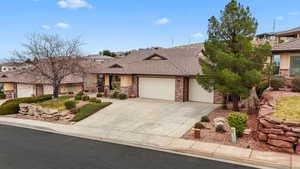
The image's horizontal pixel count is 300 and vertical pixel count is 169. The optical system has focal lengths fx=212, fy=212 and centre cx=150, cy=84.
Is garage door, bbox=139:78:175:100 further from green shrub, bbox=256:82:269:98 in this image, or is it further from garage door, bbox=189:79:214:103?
green shrub, bbox=256:82:269:98

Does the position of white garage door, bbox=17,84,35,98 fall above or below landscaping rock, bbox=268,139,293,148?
above

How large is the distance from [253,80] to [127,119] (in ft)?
27.8

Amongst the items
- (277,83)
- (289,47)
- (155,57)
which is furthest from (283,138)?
(155,57)

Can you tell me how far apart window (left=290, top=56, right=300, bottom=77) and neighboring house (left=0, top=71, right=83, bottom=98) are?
23.2 meters

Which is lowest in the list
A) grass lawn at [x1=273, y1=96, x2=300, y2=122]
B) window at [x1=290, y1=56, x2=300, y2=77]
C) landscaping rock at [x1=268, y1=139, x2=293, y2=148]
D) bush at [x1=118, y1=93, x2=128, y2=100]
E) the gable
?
landscaping rock at [x1=268, y1=139, x2=293, y2=148]

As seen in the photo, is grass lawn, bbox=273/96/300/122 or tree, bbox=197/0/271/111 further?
tree, bbox=197/0/271/111

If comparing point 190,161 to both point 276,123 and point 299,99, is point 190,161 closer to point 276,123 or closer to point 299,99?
point 276,123

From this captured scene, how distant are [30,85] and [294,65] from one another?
30.6 metres

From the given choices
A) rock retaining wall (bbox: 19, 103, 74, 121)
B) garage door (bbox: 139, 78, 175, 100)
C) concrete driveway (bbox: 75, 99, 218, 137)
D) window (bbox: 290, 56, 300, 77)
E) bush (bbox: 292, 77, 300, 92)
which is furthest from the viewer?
garage door (bbox: 139, 78, 175, 100)

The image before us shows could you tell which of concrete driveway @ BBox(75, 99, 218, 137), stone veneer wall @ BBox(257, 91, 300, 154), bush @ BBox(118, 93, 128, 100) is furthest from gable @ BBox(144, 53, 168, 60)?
stone veneer wall @ BBox(257, 91, 300, 154)

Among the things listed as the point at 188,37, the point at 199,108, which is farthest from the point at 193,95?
the point at 188,37

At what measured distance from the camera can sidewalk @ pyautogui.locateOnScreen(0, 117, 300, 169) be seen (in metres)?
7.97

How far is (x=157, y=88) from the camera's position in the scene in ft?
69.7

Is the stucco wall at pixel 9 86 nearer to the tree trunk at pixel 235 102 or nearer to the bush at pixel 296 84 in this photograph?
the tree trunk at pixel 235 102
